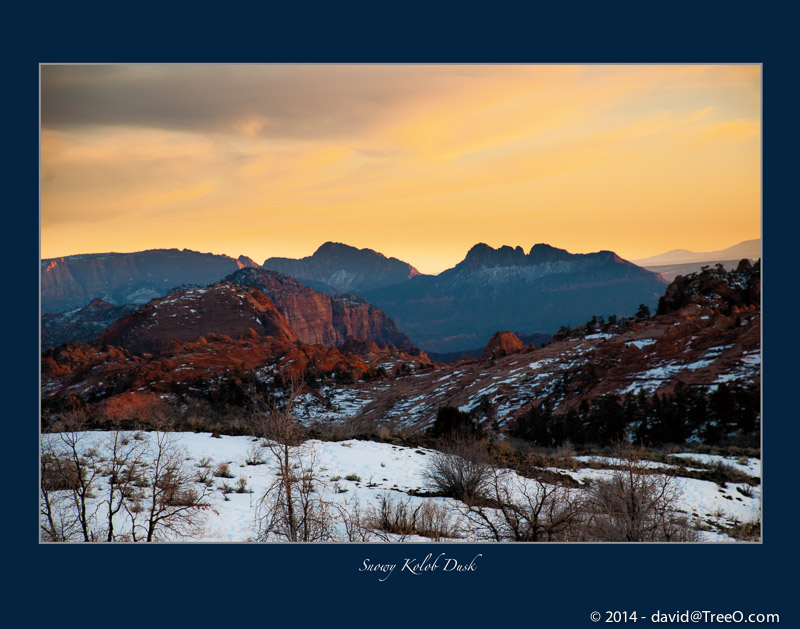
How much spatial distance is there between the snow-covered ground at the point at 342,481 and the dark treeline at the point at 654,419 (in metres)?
0.65

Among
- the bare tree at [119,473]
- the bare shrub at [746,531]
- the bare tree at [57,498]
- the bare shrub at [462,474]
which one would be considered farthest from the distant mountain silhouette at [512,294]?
the bare tree at [57,498]

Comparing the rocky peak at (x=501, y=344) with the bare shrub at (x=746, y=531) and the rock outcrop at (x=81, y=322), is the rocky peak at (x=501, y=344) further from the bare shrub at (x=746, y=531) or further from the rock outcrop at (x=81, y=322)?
the rock outcrop at (x=81, y=322)

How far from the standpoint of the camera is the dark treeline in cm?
987

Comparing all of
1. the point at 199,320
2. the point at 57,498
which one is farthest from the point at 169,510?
the point at 199,320

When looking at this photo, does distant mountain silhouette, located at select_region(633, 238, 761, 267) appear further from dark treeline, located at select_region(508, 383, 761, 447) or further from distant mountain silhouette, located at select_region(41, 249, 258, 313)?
distant mountain silhouette, located at select_region(41, 249, 258, 313)

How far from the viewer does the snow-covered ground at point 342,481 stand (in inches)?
318

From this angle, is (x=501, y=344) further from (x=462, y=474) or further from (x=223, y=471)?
(x=223, y=471)

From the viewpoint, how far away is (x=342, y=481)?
32.4ft

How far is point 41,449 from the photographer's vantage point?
8445 mm

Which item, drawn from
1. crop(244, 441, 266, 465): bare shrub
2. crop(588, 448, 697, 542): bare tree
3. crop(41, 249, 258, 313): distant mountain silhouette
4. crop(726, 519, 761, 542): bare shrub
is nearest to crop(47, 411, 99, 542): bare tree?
crop(41, 249, 258, 313): distant mountain silhouette

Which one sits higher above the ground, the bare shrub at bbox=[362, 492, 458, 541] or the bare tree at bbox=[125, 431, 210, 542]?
the bare tree at bbox=[125, 431, 210, 542]

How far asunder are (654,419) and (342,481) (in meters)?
8.69

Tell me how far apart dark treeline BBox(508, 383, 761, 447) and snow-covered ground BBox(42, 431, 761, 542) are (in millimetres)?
652

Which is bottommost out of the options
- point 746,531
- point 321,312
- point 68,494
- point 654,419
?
point 746,531
